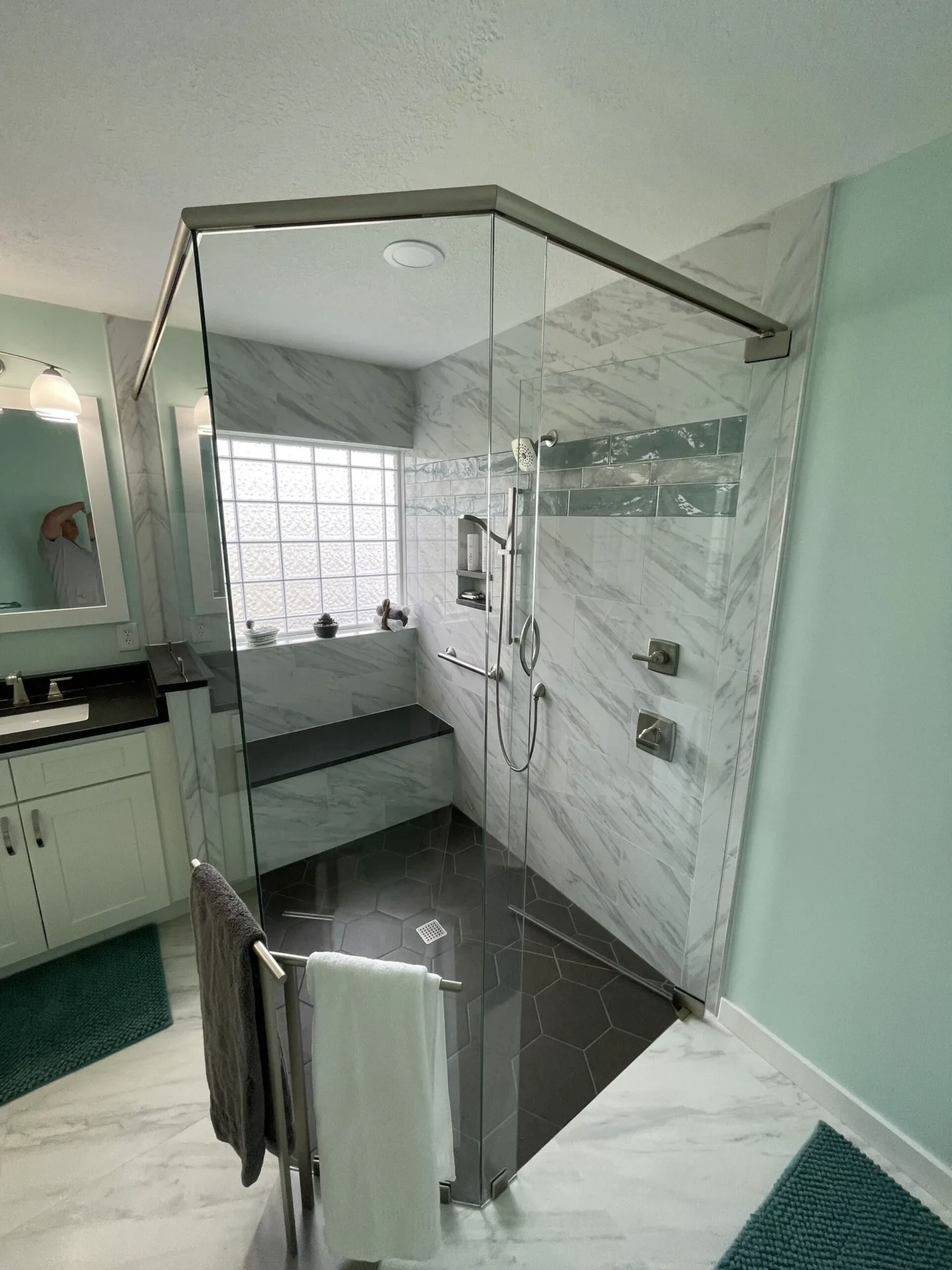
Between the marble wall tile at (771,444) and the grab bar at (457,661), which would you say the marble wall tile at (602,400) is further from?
the grab bar at (457,661)

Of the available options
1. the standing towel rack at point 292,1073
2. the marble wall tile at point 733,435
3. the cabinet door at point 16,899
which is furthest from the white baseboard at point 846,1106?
the cabinet door at point 16,899

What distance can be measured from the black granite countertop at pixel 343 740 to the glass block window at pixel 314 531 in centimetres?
51

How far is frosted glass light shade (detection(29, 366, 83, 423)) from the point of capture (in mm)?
1905

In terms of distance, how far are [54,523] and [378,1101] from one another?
234 cm

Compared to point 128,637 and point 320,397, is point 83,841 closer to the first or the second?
point 128,637

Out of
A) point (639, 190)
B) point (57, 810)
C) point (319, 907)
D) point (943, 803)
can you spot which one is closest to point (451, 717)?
point (319, 907)

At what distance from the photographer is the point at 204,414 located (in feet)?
4.60

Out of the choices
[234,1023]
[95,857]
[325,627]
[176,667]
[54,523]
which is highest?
[54,523]

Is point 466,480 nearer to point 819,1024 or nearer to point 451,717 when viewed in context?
point 451,717

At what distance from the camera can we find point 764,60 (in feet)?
2.93

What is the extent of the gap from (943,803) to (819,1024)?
0.78 m

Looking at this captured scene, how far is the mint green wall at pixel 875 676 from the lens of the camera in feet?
3.69

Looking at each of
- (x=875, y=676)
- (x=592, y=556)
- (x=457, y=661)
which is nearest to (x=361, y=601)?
(x=457, y=661)

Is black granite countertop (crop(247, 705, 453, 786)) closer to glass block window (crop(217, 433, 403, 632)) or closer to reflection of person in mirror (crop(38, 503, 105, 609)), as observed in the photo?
glass block window (crop(217, 433, 403, 632))
